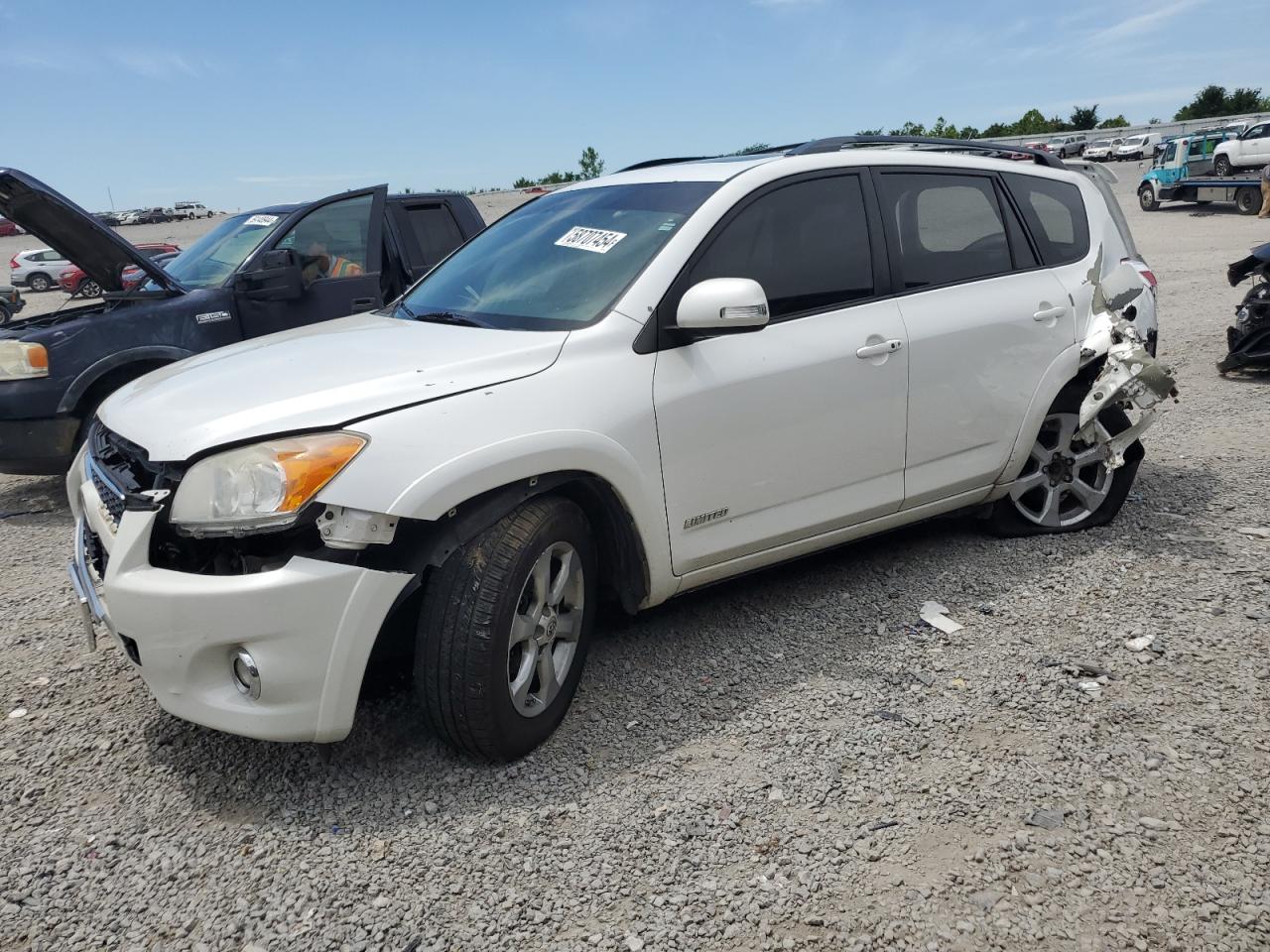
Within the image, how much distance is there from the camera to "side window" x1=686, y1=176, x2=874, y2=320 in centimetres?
353

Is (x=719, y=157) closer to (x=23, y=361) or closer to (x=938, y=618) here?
(x=938, y=618)

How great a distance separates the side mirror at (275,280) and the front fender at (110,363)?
58cm

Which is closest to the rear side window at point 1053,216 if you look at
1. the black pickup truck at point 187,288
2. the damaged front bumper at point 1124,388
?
the damaged front bumper at point 1124,388

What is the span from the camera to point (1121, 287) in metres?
4.66

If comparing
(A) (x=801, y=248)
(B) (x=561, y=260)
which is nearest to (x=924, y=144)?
(A) (x=801, y=248)

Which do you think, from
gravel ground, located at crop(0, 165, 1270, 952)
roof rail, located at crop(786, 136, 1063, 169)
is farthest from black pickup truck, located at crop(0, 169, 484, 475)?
roof rail, located at crop(786, 136, 1063, 169)

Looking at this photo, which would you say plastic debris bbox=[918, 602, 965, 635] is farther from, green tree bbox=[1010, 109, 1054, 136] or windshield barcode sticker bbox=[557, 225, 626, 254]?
green tree bbox=[1010, 109, 1054, 136]

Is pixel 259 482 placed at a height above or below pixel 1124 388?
above

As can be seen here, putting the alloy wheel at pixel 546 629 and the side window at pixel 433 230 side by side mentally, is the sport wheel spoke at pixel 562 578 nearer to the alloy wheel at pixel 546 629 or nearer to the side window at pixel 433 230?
the alloy wheel at pixel 546 629

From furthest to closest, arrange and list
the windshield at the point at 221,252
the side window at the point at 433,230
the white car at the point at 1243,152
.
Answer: the white car at the point at 1243,152 → the side window at the point at 433,230 → the windshield at the point at 221,252

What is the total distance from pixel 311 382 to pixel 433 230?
4.77 m

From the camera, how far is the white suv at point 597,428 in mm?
2662

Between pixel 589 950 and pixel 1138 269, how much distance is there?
405 centimetres

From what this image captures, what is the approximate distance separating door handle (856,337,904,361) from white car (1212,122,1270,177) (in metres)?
29.1
